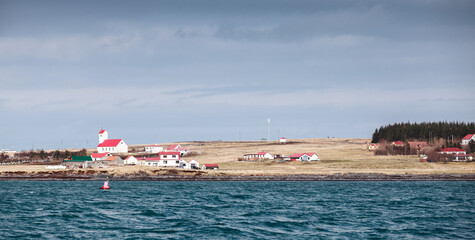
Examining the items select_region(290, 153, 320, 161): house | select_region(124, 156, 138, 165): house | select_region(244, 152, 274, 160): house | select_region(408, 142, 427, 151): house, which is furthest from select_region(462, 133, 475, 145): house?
select_region(124, 156, 138, 165): house

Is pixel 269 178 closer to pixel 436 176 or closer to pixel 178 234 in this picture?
pixel 436 176

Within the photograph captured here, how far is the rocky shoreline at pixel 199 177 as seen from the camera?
11847cm

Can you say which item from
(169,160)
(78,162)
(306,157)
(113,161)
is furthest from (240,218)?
(306,157)

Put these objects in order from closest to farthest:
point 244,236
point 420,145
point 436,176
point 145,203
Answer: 1. point 244,236
2. point 145,203
3. point 436,176
4. point 420,145

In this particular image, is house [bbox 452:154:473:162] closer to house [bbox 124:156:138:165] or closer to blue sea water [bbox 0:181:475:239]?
blue sea water [bbox 0:181:475:239]

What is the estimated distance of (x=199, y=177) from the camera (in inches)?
4985

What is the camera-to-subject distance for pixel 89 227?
41.3 metres

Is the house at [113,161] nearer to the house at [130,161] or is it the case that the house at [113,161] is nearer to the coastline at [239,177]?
the house at [130,161]

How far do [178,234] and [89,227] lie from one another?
839 cm

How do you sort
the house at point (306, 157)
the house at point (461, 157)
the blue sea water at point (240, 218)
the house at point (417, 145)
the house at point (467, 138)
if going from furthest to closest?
the house at point (467, 138), the house at point (417, 145), the house at point (306, 157), the house at point (461, 157), the blue sea water at point (240, 218)

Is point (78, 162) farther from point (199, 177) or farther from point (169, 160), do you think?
point (199, 177)

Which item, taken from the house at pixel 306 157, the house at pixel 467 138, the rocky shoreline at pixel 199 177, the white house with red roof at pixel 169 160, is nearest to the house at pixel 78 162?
the rocky shoreline at pixel 199 177

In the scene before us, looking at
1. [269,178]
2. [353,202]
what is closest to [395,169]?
[269,178]

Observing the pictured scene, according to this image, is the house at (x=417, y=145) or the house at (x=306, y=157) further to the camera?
the house at (x=417, y=145)
